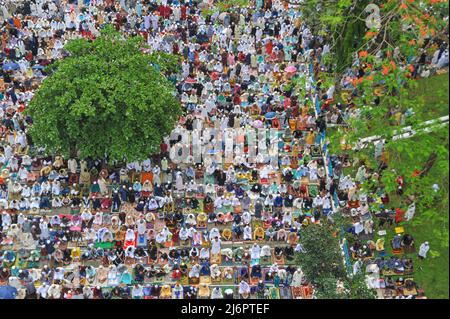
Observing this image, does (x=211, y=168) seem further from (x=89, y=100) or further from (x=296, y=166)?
(x=89, y=100)

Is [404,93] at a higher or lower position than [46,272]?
higher

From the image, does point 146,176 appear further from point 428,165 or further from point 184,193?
point 428,165

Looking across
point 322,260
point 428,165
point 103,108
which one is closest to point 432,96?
point 428,165

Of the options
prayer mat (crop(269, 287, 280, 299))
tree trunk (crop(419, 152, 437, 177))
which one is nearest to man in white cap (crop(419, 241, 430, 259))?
tree trunk (crop(419, 152, 437, 177))

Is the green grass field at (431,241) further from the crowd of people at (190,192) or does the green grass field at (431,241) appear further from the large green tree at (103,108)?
the large green tree at (103,108)

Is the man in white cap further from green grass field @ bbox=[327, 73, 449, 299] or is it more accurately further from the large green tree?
the large green tree

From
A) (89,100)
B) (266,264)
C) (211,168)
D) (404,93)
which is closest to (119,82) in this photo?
(89,100)

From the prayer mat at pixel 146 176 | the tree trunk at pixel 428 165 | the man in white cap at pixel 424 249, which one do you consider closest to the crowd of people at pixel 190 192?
the prayer mat at pixel 146 176
